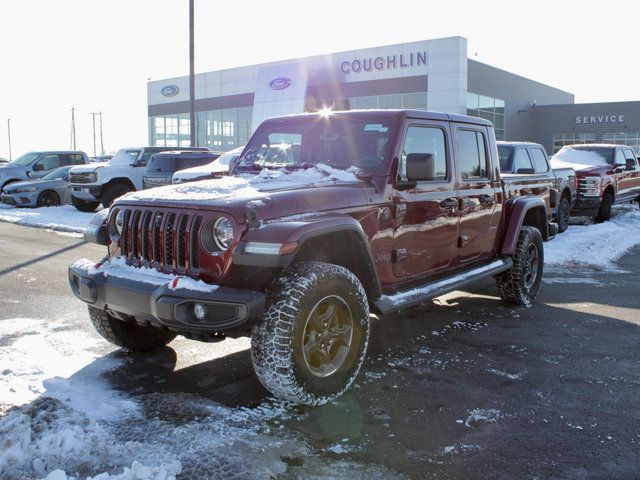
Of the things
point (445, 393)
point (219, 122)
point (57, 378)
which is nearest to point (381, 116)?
point (445, 393)

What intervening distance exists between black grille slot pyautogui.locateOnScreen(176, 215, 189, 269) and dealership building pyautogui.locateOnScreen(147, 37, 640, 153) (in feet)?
89.6

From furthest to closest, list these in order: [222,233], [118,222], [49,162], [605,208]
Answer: [49,162] → [605,208] → [118,222] → [222,233]

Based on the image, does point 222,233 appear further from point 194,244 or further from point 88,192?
point 88,192

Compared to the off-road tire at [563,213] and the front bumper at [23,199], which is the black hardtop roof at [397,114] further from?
the front bumper at [23,199]

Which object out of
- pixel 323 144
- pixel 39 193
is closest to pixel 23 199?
pixel 39 193

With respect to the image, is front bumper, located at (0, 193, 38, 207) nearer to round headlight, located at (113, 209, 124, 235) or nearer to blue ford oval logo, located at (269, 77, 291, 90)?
round headlight, located at (113, 209, 124, 235)

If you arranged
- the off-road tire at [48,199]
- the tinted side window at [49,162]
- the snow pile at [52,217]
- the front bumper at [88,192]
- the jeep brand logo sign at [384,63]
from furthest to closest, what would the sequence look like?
the jeep brand logo sign at [384,63] < the tinted side window at [49,162] < the off-road tire at [48,199] < the front bumper at [88,192] < the snow pile at [52,217]

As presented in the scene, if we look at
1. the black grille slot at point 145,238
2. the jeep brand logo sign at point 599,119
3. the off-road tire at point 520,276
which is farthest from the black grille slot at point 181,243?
the jeep brand logo sign at point 599,119

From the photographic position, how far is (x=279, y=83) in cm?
4009

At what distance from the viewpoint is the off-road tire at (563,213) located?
1209 cm

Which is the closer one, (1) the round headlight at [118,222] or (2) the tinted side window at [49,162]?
(1) the round headlight at [118,222]

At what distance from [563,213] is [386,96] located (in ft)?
84.6

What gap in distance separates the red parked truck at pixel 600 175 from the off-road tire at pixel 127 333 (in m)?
11.0

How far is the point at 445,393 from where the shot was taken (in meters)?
4.02
